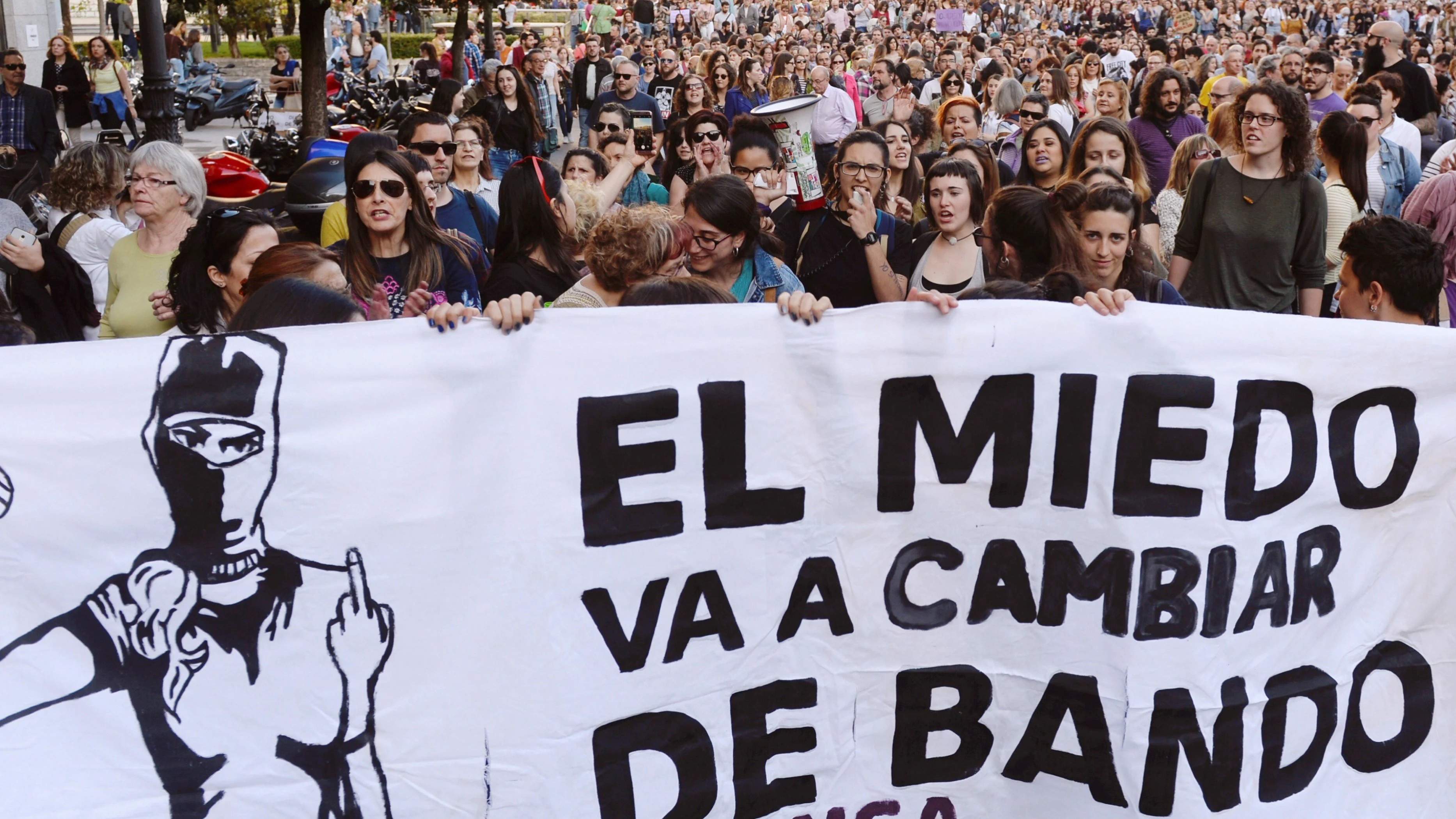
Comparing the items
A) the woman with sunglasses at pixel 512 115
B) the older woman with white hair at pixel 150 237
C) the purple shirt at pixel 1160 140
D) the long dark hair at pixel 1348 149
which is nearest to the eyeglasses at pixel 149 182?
the older woman with white hair at pixel 150 237

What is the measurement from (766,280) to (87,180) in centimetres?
288

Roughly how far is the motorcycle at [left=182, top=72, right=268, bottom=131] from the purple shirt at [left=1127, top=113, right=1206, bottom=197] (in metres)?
15.7

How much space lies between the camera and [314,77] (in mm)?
14992

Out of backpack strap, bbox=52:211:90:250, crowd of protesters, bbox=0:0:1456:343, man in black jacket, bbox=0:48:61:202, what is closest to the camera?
crowd of protesters, bbox=0:0:1456:343

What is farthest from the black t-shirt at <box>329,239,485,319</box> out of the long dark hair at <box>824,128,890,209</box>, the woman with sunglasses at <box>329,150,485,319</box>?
the long dark hair at <box>824,128,890,209</box>

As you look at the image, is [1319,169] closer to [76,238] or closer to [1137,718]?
[1137,718]

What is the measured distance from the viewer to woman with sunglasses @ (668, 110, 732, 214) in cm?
693

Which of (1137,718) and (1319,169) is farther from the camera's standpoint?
(1319,169)

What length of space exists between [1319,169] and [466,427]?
615cm

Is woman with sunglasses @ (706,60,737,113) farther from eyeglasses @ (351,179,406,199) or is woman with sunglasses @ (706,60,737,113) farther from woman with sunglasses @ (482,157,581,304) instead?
eyeglasses @ (351,179,406,199)

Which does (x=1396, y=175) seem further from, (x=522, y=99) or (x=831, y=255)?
(x=522, y=99)

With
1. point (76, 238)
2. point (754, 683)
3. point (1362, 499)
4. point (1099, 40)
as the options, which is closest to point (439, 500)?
point (754, 683)

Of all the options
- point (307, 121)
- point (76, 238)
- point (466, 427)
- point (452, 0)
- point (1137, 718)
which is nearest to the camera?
point (466, 427)

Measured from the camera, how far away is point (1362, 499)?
129 inches
